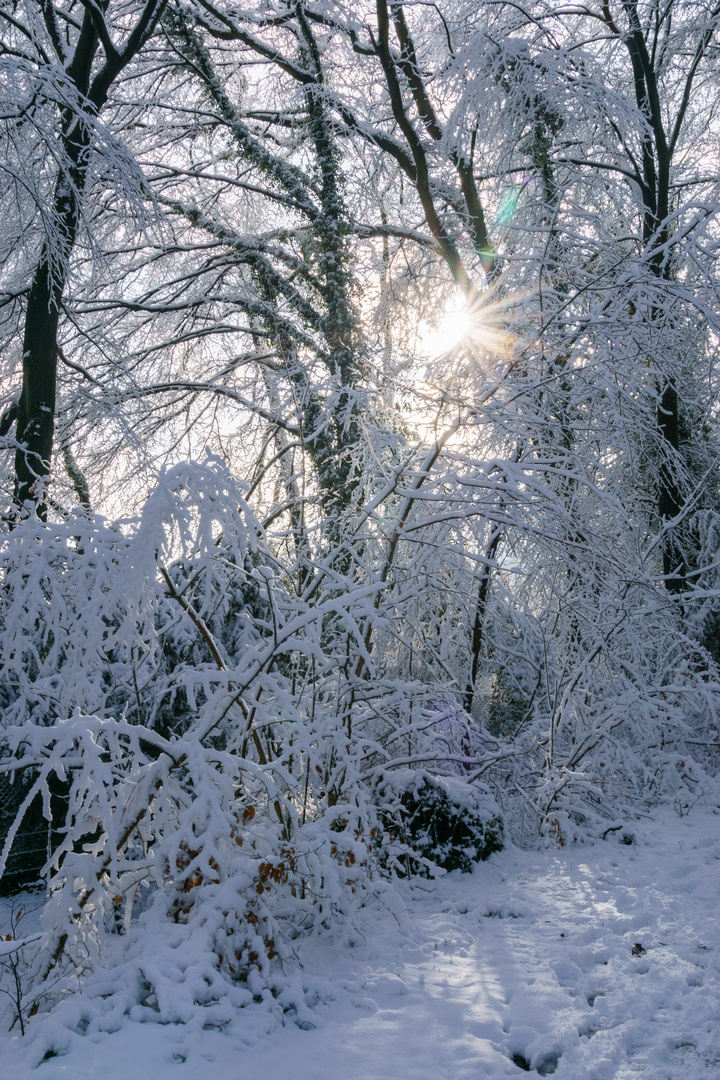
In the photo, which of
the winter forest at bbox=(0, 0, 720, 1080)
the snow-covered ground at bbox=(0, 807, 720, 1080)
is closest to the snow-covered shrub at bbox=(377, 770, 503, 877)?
the winter forest at bbox=(0, 0, 720, 1080)

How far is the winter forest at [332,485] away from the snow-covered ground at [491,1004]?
0.36 ft

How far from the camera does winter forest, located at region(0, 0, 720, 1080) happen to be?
9.68 feet

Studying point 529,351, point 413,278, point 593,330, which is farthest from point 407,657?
point 413,278

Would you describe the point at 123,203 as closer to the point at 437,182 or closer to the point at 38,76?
the point at 38,76

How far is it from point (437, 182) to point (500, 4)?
2.28 metres

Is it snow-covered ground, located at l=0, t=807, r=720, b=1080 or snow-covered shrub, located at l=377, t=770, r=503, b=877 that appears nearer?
snow-covered ground, located at l=0, t=807, r=720, b=1080

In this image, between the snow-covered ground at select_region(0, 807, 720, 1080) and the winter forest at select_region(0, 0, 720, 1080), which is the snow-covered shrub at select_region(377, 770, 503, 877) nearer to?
the winter forest at select_region(0, 0, 720, 1080)

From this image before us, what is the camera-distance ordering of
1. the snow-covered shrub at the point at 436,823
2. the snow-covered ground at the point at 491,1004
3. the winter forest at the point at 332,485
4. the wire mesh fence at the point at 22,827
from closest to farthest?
the snow-covered ground at the point at 491,1004
the winter forest at the point at 332,485
the snow-covered shrub at the point at 436,823
the wire mesh fence at the point at 22,827

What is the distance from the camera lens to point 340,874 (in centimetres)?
327

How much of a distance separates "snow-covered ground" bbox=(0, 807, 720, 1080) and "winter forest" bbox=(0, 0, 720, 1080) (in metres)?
0.11

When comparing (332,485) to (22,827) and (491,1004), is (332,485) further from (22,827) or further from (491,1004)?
(491,1004)

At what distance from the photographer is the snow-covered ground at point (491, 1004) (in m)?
2.31

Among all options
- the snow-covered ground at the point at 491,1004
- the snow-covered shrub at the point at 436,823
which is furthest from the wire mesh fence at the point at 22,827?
the snow-covered ground at the point at 491,1004

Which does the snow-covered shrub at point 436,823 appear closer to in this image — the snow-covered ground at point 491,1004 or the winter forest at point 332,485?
the winter forest at point 332,485
